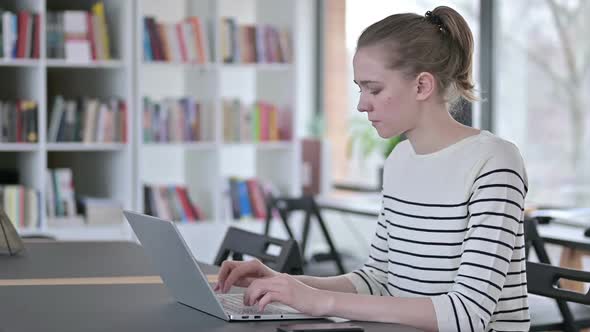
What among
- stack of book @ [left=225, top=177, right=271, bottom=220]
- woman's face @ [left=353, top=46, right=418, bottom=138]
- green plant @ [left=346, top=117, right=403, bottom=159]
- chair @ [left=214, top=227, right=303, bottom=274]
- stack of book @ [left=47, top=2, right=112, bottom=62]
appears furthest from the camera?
green plant @ [left=346, top=117, right=403, bottom=159]

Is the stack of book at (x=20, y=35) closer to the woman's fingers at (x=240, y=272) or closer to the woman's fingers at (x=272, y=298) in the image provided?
the woman's fingers at (x=240, y=272)

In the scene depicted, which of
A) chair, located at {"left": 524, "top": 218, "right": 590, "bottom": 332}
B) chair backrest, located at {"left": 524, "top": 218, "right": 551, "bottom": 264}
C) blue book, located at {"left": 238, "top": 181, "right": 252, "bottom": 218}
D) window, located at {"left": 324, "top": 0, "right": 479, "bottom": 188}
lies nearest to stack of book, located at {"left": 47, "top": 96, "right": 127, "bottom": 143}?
blue book, located at {"left": 238, "top": 181, "right": 252, "bottom": 218}

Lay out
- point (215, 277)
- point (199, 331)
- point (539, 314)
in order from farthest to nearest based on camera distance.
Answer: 1. point (539, 314)
2. point (215, 277)
3. point (199, 331)

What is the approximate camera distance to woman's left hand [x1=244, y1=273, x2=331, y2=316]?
160 cm

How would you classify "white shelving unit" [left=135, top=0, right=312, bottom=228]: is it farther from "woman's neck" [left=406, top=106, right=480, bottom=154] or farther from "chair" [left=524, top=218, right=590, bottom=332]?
"woman's neck" [left=406, top=106, right=480, bottom=154]

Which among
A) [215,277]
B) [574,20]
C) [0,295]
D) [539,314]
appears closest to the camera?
[0,295]

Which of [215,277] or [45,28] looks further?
[45,28]

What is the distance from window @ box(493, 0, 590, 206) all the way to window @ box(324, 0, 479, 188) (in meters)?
0.94

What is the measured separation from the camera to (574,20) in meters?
4.72

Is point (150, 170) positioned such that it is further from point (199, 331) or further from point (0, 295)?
point (199, 331)

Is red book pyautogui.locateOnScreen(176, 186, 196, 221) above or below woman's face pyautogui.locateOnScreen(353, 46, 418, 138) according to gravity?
below

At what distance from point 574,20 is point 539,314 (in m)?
1.98

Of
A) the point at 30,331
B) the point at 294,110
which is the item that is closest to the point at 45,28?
the point at 294,110

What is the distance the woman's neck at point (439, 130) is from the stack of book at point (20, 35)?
347 centimetres
